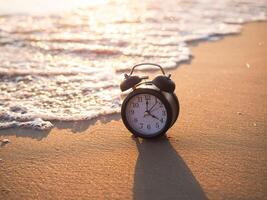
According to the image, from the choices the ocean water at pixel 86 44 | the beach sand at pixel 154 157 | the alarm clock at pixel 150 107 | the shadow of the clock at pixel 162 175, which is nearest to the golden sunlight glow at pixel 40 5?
the ocean water at pixel 86 44

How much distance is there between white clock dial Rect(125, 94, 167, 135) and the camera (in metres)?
3.31

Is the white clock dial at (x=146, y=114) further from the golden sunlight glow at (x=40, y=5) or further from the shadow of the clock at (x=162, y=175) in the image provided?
the golden sunlight glow at (x=40, y=5)

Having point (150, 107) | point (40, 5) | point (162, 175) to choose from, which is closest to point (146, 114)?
point (150, 107)

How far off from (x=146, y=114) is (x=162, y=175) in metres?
0.55

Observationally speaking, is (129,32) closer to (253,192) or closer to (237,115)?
(237,115)

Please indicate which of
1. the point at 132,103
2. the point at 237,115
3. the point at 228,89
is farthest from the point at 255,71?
the point at 132,103

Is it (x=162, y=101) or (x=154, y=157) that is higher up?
(x=162, y=101)

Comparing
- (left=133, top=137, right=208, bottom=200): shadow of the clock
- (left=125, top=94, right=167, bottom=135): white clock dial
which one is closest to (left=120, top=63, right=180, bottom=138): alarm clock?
(left=125, top=94, right=167, bottom=135): white clock dial

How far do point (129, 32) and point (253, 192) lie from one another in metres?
5.12

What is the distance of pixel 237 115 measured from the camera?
392 centimetres

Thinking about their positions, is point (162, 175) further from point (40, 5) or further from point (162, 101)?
point (40, 5)

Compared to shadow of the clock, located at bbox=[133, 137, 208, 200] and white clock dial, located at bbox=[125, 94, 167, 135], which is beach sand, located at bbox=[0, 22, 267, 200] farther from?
white clock dial, located at bbox=[125, 94, 167, 135]

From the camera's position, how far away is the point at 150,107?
3334mm

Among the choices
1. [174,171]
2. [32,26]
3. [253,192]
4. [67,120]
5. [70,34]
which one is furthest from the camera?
[32,26]
